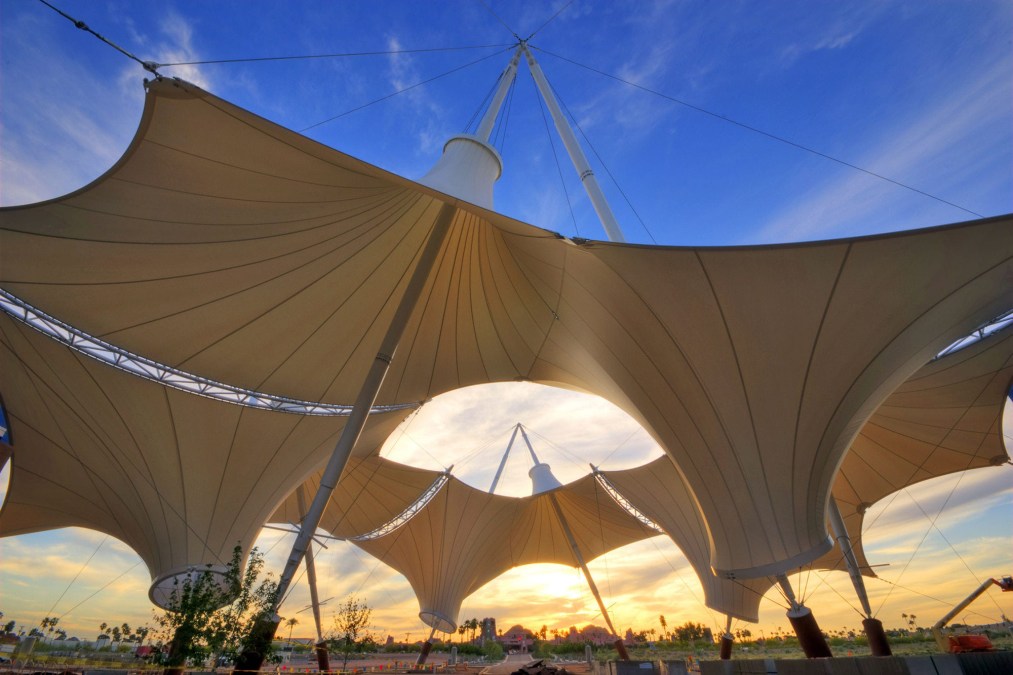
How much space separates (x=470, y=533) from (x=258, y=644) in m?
23.4

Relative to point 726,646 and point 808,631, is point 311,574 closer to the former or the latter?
point 808,631

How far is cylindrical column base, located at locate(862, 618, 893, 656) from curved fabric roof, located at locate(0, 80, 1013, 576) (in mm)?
9068

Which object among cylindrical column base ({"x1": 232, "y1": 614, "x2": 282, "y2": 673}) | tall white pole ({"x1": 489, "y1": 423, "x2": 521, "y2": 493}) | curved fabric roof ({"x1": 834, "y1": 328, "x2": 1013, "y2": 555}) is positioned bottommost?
cylindrical column base ({"x1": 232, "y1": 614, "x2": 282, "y2": 673})

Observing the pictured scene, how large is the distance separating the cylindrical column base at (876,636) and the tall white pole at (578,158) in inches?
759

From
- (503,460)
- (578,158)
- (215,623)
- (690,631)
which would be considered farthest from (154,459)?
(690,631)

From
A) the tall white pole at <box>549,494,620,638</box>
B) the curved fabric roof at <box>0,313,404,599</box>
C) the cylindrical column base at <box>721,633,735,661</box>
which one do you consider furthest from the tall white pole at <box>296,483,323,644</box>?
the cylindrical column base at <box>721,633,735,661</box>

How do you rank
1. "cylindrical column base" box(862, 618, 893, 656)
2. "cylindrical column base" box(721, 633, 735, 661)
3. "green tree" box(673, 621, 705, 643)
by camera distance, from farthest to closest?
"green tree" box(673, 621, 705, 643), "cylindrical column base" box(721, 633, 735, 661), "cylindrical column base" box(862, 618, 893, 656)

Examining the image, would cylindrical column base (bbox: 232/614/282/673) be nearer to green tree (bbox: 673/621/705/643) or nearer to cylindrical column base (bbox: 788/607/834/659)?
cylindrical column base (bbox: 788/607/834/659)

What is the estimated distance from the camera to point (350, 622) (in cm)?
2620

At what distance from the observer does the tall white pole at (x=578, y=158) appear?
19609 mm

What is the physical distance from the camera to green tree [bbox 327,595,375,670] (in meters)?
26.0

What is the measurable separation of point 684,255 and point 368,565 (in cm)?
3389

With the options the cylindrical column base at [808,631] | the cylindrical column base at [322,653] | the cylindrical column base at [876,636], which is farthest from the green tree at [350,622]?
the cylindrical column base at [876,636]

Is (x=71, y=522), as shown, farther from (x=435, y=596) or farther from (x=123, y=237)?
(x=435, y=596)
